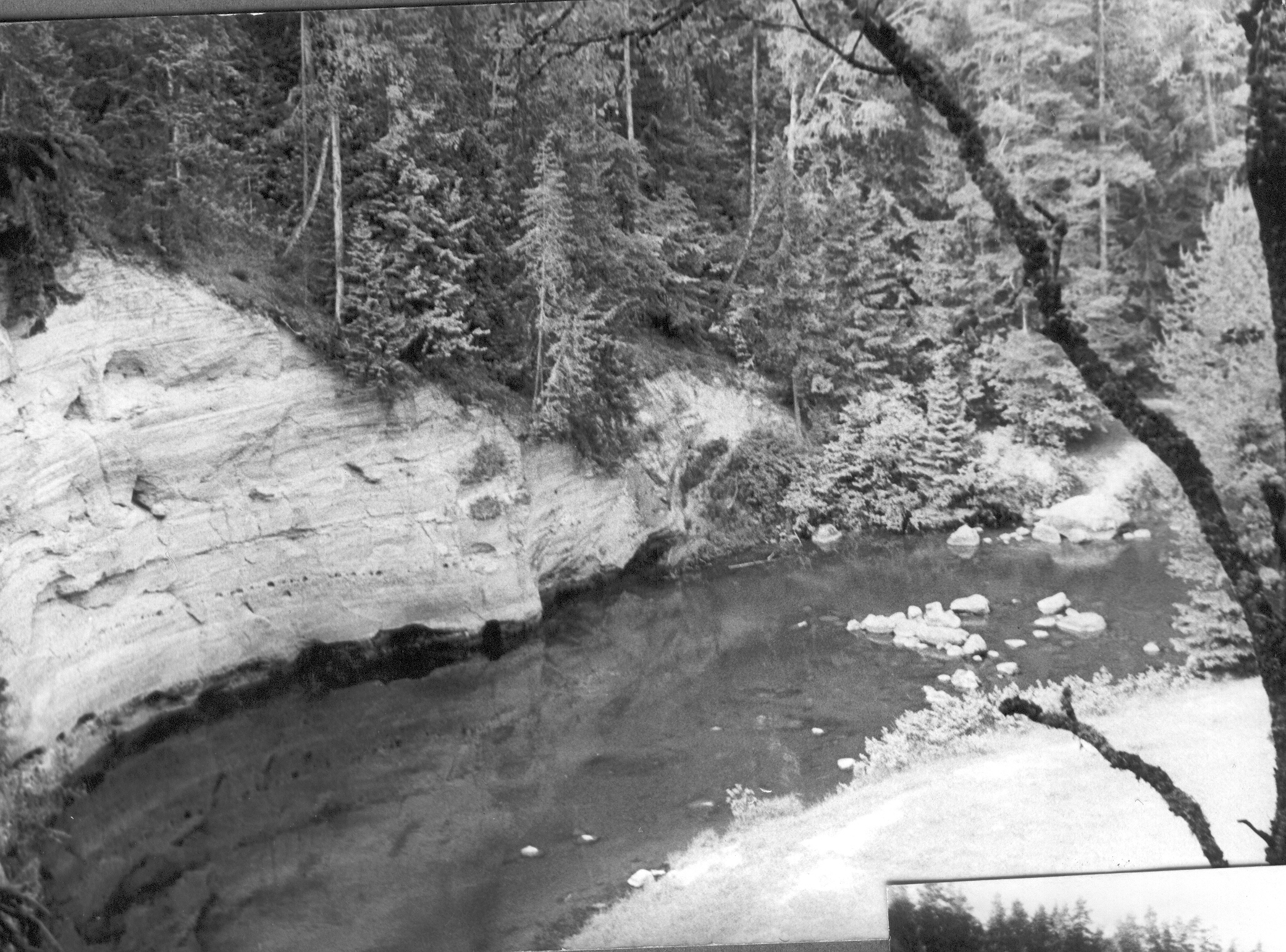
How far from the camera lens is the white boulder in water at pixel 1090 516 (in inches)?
110

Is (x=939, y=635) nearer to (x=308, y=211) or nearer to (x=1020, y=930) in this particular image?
(x=1020, y=930)

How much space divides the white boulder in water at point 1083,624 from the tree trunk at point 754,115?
4.60ft

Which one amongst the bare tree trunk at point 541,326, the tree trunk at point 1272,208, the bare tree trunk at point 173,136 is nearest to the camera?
the tree trunk at point 1272,208

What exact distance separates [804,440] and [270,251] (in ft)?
5.11

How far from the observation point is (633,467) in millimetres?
2947

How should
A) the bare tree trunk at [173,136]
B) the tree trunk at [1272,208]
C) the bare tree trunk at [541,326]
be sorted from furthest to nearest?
the bare tree trunk at [541,326] → the bare tree trunk at [173,136] → the tree trunk at [1272,208]

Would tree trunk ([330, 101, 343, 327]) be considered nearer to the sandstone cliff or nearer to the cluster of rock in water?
the sandstone cliff

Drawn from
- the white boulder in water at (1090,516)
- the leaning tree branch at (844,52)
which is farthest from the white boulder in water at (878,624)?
the leaning tree branch at (844,52)

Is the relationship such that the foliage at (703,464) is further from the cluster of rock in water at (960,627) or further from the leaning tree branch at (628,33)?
the leaning tree branch at (628,33)

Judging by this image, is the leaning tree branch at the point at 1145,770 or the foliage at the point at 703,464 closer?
the leaning tree branch at the point at 1145,770

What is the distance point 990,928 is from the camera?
109 inches

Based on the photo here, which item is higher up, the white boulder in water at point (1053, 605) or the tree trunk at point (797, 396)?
the tree trunk at point (797, 396)

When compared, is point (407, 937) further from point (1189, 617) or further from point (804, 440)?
point (1189, 617)

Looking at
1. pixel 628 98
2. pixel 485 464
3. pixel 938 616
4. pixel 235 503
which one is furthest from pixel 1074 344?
pixel 235 503
